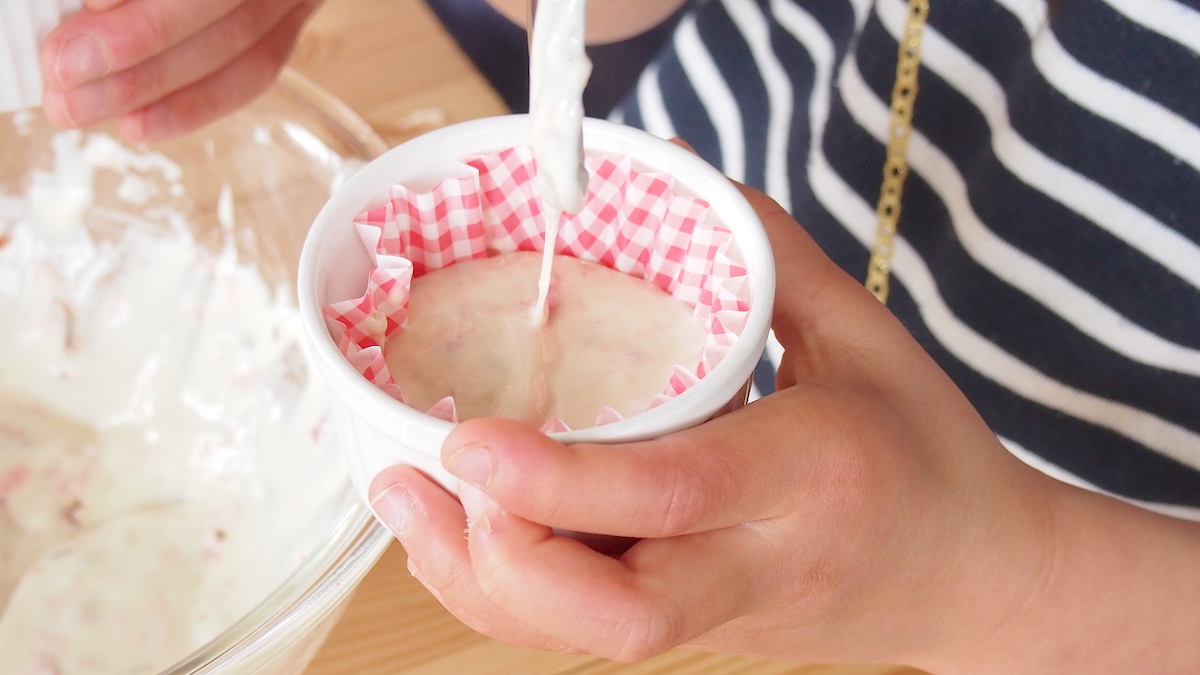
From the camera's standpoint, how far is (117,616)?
51 centimetres

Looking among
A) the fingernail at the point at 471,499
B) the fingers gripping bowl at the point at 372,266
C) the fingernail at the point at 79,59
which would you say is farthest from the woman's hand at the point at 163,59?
the fingernail at the point at 471,499

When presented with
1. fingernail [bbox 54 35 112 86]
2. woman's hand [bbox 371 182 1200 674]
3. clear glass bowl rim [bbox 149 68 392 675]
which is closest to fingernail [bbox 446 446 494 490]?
woman's hand [bbox 371 182 1200 674]

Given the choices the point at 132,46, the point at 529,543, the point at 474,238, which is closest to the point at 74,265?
the point at 132,46

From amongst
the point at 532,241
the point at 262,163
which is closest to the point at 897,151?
the point at 532,241

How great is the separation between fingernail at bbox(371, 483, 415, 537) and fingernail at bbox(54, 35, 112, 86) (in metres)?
0.30

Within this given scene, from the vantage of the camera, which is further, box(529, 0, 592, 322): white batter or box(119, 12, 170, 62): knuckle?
box(119, 12, 170, 62): knuckle

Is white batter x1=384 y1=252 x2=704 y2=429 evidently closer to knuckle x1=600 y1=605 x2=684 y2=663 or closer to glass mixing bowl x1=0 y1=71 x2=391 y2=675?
knuckle x1=600 y1=605 x2=684 y2=663

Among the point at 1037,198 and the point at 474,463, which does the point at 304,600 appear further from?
the point at 1037,198

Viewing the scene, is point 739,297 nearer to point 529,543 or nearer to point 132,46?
point 529,543

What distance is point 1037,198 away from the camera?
0.57 metres

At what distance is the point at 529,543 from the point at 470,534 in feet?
0.07

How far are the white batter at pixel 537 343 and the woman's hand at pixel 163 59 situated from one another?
23cm

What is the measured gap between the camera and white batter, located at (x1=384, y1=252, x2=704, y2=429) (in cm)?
36

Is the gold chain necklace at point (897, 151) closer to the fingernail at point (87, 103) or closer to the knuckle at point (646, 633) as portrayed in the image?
the knuckle at point (646, 633)
